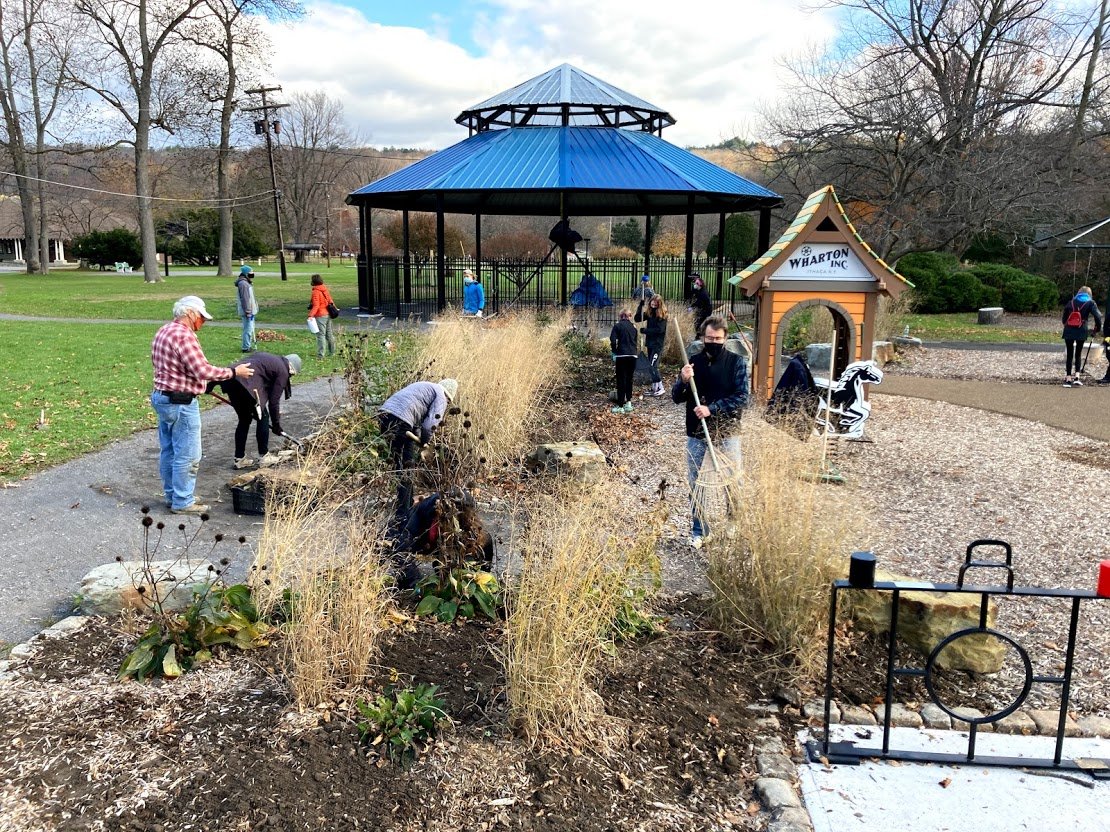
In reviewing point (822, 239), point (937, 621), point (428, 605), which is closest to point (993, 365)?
point (822, 239)

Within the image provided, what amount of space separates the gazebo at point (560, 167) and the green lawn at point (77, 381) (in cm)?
430

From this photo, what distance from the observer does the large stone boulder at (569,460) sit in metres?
6.32

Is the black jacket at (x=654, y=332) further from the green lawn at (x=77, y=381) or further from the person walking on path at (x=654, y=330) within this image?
the green lawn at (x=77, y=381)

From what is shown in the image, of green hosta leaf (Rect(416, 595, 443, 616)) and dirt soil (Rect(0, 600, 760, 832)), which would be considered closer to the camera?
dirt soil (Rect(0, 600, 760, 832))

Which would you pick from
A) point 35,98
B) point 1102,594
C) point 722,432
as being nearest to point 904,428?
point 722,432

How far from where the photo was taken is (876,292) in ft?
32.8

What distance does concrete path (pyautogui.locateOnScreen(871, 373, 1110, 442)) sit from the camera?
32.8 ft

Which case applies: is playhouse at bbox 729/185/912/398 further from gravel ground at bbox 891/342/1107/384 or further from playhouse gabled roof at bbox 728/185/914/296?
gravel ground at bbox 891/342/1107/384

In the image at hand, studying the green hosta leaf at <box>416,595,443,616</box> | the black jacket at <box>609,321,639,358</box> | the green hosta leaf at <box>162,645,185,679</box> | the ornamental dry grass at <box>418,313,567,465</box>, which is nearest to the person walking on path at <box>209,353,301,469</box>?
the ornamental dry grass at <box>418,313,567,465</box>

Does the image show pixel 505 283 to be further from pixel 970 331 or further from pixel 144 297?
pixel 144 297

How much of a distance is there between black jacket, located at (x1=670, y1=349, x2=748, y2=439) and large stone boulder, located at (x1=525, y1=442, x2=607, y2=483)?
0.87m

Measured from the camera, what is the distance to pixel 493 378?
781cm

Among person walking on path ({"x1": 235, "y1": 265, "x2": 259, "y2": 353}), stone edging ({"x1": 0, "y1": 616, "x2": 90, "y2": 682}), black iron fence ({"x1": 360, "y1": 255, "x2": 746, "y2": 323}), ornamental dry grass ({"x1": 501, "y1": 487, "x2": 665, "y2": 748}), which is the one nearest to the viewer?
ornamental dry grass ({"x1": 501, "y1": 487, "x2": 665, "y2": 748})

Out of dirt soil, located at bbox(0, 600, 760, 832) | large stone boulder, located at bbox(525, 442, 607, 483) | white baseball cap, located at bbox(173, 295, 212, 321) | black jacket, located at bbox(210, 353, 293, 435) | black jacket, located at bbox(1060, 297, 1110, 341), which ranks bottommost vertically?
dirt soil, located at bbox(0, 600, 760, 832)
